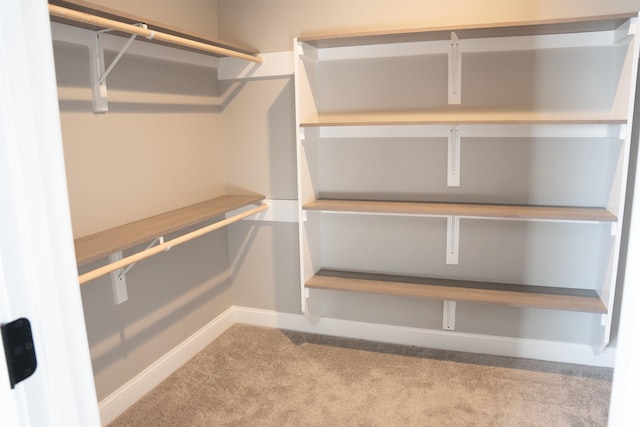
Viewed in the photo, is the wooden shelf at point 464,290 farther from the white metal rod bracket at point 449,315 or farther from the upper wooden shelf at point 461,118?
the upper wooden shelf at point 461,118

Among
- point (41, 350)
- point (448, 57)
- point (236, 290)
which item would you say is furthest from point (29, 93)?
point (236, 290)

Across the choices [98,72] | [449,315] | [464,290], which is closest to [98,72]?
[98,72]

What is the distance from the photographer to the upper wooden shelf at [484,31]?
6.63 ft

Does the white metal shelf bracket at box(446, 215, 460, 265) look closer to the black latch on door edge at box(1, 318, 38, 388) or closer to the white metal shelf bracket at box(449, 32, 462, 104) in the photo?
the white metal shelf bracket at box(449, 32, 462, 104)

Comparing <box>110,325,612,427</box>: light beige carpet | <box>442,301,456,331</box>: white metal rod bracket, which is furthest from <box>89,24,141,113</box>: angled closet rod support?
<box>442,301,456,331</box>: white metal rod bracket

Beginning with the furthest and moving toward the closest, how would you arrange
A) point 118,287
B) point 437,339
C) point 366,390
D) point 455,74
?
1. point 437,339
2. point 455,74
3. point 366,390
4. point 118,287

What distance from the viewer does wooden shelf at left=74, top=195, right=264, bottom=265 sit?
170 centimetres

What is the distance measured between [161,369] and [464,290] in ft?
5.20

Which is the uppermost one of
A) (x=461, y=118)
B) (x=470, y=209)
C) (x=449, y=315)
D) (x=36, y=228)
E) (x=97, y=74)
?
(x=97, y=74)

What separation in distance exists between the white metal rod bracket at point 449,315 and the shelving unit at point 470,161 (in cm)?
15

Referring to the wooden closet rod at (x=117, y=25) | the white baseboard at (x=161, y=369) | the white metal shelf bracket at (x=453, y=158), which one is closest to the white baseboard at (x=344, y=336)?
the white baseboard at (x=161, y=369)

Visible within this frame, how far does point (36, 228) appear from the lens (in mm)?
618

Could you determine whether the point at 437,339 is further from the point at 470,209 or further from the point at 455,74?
the point at 455,74

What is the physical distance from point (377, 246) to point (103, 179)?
1.47 meters
